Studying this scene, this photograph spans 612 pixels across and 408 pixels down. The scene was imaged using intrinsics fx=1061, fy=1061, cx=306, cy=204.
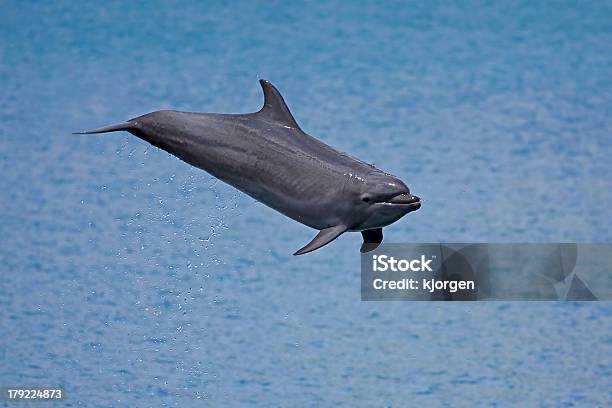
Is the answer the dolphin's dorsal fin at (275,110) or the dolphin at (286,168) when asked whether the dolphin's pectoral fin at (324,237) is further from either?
the dolphin's dorsal fin at (275,110)

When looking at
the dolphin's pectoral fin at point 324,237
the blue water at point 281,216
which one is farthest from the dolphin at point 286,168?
the blue water at point 281,216

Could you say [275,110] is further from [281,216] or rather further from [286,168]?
[281,216]

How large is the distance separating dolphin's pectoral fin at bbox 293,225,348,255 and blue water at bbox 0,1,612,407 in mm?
2330

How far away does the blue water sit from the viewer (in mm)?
8688

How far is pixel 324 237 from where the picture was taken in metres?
5.75

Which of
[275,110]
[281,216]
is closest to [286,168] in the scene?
[275,110]

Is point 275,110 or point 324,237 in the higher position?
point 275,110

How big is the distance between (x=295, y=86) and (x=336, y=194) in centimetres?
850

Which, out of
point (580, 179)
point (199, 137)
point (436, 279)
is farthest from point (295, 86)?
point (199, 137)

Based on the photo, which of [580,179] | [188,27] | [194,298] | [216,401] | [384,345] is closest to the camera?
[216,401]

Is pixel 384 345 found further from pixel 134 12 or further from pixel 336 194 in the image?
pixel 134 12

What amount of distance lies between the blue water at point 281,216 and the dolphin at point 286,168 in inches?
73.5

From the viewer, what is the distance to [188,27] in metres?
15.2

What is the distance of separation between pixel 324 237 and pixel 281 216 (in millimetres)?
6219
